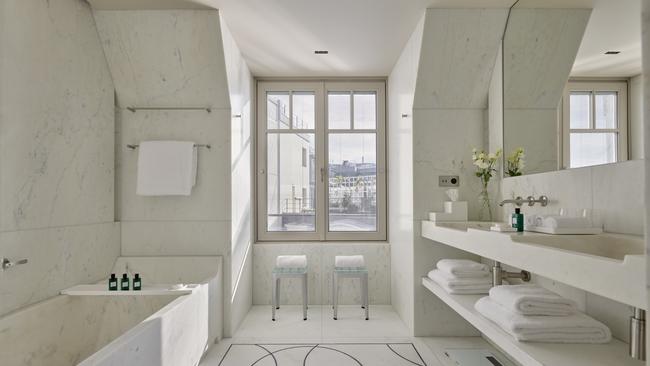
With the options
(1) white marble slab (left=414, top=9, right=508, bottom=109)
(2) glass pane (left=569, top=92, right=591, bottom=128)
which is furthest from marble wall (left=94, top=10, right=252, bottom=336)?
(2) glass pane (left=569, top=92, right=591, bottom=128)

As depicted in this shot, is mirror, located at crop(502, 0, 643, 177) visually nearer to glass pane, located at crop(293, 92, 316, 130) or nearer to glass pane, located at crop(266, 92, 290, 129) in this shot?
glass pane, located at crop(293, 92, 316, 130)

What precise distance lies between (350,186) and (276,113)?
1105 millimetres

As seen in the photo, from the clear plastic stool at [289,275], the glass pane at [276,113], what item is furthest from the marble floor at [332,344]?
the glass pane at [276,113]

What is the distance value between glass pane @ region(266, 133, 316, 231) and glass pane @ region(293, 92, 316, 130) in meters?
0.11

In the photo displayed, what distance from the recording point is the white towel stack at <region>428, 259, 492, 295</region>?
238 centimetres

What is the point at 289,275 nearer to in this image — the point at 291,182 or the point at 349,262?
the point at 349,262

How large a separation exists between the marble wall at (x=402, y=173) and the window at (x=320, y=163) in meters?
0.22

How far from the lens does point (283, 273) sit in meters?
3.28

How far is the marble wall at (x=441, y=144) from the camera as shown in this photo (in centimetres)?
275

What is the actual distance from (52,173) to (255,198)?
191 centimetres

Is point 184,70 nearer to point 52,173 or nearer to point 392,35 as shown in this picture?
point 52,173

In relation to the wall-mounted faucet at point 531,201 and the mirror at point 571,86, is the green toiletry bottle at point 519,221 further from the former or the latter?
the mirror at point 571,86

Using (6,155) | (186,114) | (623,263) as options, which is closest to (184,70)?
(186,114)

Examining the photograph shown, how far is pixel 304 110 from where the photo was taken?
393 cm
